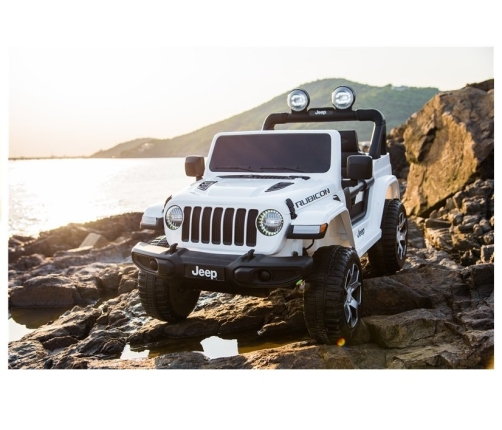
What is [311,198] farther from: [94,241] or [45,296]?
[94,241]

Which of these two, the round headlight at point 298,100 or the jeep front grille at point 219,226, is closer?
the jeep front grille at point 219,226

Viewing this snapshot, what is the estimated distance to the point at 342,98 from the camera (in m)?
7.13

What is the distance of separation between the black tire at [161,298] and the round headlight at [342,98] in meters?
Result: 3.09

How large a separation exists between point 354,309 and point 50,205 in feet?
67.7

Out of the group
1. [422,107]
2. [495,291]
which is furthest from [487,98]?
[495,291]

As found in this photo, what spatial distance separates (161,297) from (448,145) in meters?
8.20

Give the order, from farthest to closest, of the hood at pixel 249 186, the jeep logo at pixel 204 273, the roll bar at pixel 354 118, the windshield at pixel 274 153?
1. the roll bar at pixel 354 118
2. the windshield at pixel 274 153
3. the hood at pixel 249 186
4. the jeep logo at pixel 204 273

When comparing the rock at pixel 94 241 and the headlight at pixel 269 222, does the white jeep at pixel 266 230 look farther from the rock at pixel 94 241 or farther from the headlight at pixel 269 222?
the rock at pixel 94 241

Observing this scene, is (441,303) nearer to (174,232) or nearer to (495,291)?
(495,291)

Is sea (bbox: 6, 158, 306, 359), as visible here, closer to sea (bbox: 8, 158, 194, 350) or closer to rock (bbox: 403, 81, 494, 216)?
sea (bbox: 8, 158, 194, 350)

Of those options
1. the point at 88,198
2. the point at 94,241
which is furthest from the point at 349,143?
the point at 88,198

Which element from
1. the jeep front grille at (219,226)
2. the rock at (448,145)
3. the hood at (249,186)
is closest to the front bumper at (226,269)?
the jeep front grille at (219,226)

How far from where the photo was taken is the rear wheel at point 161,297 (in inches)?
213

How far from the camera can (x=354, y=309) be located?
5.05m
